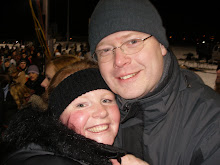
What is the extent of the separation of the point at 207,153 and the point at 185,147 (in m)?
0.16

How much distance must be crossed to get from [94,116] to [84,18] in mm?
41219

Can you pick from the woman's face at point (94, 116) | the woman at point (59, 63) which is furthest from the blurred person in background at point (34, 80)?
the woman's face at point (94, 116)

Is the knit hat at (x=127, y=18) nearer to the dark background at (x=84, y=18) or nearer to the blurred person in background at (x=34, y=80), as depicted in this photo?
the blurred person in background at (x=34, y=80)

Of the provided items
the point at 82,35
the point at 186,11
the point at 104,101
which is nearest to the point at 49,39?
the point at 104,101

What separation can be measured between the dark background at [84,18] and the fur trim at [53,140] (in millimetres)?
22722

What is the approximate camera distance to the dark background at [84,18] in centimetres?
2684

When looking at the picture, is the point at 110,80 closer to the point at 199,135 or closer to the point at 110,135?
the point at 110,135

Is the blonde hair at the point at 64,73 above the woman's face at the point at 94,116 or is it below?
above

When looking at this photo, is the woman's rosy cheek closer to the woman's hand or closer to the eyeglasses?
the woman's hand

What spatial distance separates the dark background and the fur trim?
74.5 feet

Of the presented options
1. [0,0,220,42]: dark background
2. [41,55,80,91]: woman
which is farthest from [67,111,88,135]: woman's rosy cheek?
[0,0,220,42]: dark background

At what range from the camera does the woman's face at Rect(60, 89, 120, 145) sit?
5.40 feet

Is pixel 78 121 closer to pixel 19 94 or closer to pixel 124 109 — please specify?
pixel 124 109

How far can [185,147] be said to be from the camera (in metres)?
1.36
